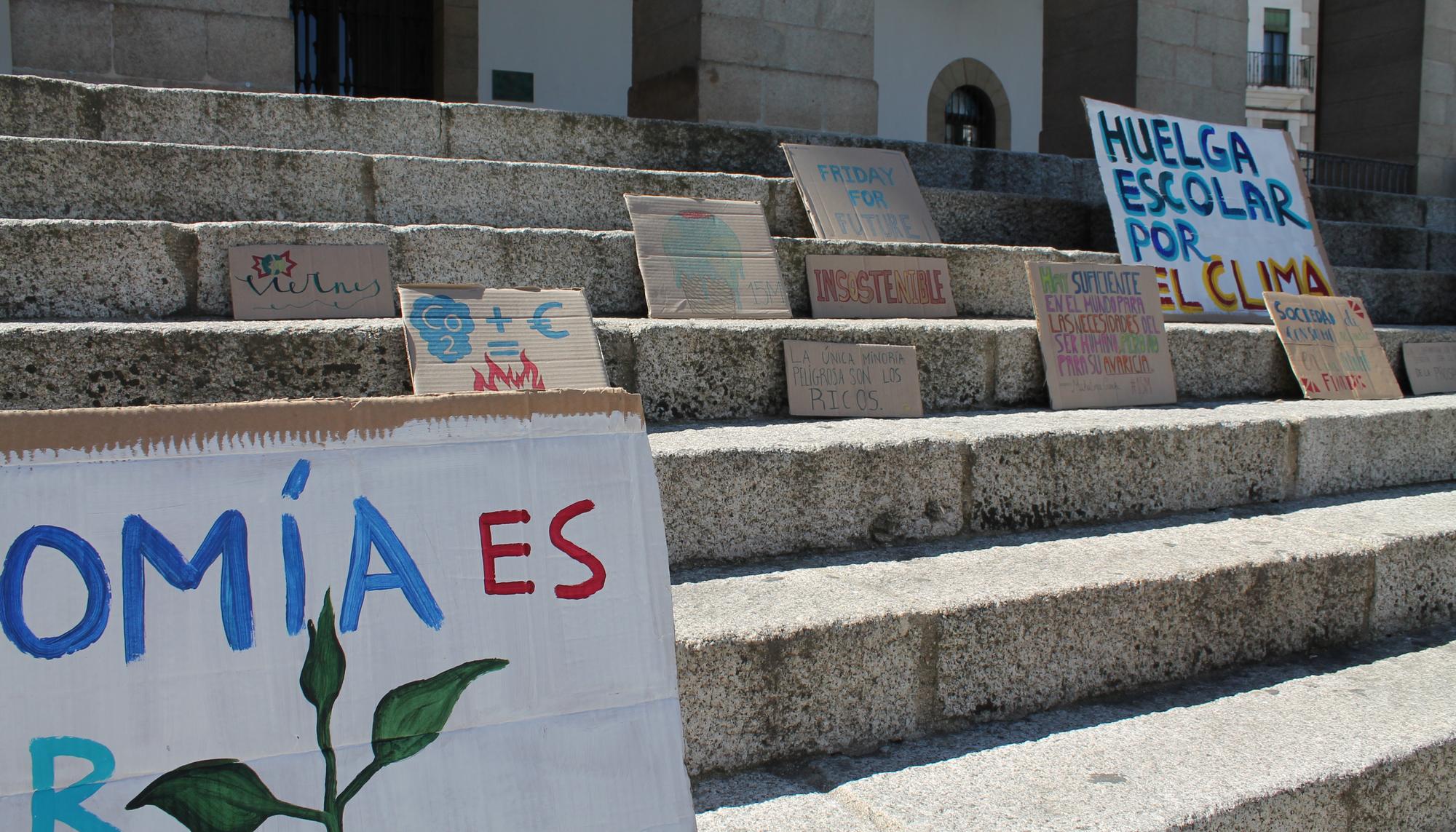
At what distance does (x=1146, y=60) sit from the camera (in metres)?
7.56

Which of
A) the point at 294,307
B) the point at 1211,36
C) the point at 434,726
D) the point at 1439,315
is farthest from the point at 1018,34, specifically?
the point at 434,726

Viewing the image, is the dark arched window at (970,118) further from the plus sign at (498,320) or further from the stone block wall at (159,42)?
the plus sign at (498,320)

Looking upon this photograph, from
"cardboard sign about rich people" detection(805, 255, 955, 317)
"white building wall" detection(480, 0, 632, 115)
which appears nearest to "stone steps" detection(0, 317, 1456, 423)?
"cardboard sign about rich people" detection(805, 255, 955, 317)

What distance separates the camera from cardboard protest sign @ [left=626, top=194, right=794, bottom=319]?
3289 millimetres

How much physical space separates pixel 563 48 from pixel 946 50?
5.10 m

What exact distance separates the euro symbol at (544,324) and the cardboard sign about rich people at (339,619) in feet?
4.70

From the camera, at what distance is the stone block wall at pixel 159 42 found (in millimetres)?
4637

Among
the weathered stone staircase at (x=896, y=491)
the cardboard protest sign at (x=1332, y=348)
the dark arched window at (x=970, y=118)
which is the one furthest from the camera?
the dark arched window at (x=970, y=118)

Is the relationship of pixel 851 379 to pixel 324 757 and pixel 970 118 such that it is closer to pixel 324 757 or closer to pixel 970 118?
pixel 324 757

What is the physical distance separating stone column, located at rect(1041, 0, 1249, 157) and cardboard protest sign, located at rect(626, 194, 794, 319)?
5.06 m

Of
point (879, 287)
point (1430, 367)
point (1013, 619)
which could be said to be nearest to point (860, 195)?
point (879, 287)

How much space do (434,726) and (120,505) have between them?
385 millimetres

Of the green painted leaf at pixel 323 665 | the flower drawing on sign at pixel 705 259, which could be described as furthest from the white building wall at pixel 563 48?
the green painted leaf at pixel 323 665

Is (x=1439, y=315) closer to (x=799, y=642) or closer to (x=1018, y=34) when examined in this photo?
(x=799, y=642)
